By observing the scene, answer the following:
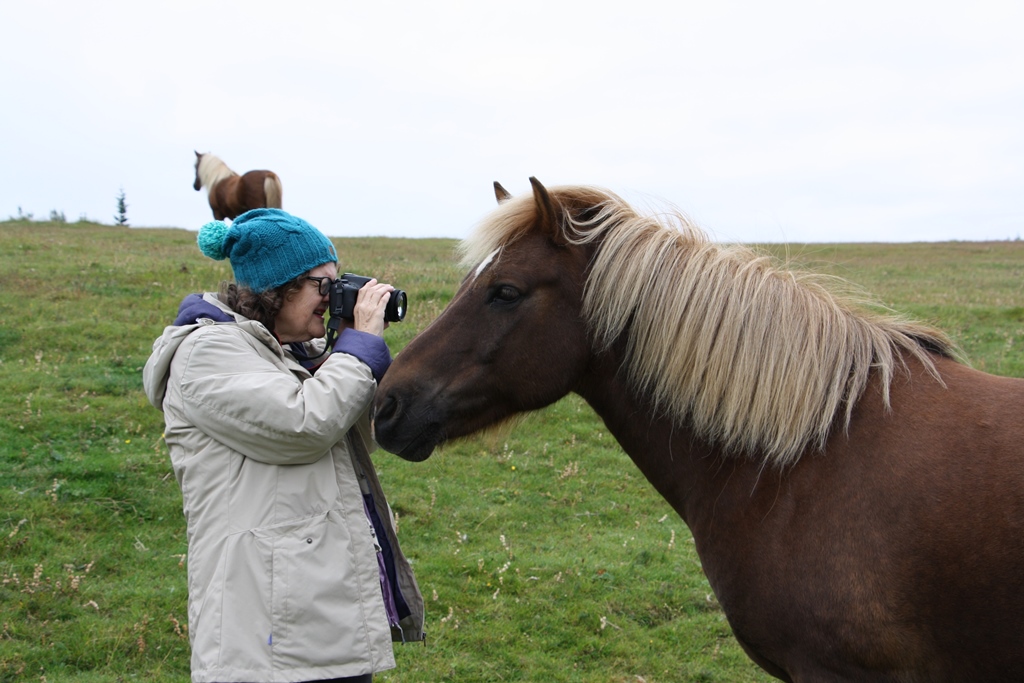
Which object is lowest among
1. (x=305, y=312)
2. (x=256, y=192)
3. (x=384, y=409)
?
(x=384, y=409)

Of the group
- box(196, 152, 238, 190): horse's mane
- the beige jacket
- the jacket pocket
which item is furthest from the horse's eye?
box(196, 152, 238, 190): horse's mane

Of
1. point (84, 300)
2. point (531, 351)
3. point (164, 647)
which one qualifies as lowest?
point (164, 647)

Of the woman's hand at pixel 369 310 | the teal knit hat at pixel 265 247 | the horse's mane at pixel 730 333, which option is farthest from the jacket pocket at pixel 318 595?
the horse's mane at pixel 730 333

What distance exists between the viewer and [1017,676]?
7.81 feet

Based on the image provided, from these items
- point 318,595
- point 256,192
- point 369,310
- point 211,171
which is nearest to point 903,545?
point 318,595

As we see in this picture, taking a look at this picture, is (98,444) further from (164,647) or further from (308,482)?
(308,482)

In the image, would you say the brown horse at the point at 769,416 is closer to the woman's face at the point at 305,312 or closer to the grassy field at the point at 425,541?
the woman's face at the point at 305,312

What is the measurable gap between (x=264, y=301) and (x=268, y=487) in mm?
743

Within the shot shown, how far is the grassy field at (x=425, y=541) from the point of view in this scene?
493cm

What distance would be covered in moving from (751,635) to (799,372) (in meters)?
0.96

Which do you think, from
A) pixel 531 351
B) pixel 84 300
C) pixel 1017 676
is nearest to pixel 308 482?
pixel 531 351

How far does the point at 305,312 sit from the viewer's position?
3006 millimetres

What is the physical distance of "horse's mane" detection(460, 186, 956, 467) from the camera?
8.97 feet

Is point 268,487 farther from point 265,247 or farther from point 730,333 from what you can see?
point 730,333
